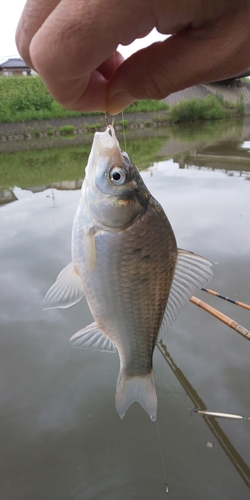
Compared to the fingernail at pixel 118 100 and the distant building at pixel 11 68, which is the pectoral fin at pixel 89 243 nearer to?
the fingernail at pixel 118 100

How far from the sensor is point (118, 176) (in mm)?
1348

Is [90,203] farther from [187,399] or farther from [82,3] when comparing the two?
[187,399]

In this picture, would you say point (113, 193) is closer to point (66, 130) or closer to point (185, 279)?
point (185, 279)

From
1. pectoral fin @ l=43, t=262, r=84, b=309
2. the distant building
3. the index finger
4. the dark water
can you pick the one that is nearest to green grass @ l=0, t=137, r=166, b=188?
the dark water

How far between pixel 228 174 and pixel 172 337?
703cm

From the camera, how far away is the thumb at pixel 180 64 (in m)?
0.99

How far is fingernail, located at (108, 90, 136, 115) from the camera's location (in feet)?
4.17

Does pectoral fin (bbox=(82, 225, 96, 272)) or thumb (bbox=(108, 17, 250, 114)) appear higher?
thumb (bbox=(108, 17, 250, 114))

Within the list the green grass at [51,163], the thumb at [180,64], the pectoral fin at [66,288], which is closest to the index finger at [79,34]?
the thumb at [180,64]

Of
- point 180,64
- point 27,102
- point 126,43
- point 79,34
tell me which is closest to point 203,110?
point 27,102

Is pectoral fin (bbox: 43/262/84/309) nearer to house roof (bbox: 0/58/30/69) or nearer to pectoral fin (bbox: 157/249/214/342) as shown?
pectoral fin (bbox: 157/249/214/342)

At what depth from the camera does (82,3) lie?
2.54 ft

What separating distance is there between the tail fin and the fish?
0.03 m

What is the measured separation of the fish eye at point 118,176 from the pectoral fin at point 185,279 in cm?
39
